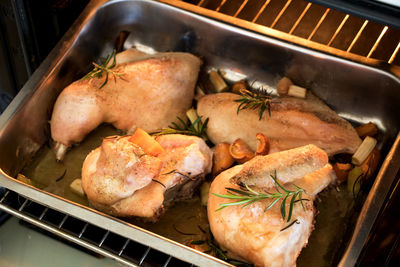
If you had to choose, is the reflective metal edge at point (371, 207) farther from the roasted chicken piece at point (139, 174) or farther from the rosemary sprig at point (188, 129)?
the rosemary sprig at point (188, 129)

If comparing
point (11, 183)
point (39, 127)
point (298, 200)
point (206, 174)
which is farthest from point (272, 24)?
point (11, 183)

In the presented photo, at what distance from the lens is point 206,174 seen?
83.2 inches

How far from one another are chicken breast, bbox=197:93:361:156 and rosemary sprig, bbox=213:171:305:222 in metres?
Result: 0.30

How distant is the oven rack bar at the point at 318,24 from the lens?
239 centimetres

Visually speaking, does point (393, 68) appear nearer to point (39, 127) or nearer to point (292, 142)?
point (292, 142)

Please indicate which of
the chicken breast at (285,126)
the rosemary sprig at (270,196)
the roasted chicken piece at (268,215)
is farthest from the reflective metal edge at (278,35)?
the rosemary sprig at (270,196)

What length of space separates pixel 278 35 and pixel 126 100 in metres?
0.71

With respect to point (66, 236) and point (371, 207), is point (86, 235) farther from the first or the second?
point (371, 207)

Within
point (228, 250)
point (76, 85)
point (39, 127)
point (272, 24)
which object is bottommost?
point (228, 250)

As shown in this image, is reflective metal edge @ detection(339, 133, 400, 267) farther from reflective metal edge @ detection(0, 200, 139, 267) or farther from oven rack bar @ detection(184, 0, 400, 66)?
reflective metal edge @ detection(0, 200, 139, 267)

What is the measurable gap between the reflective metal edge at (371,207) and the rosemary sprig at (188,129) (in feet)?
2.42

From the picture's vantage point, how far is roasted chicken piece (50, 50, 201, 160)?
2.20 m

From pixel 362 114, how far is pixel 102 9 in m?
1.26

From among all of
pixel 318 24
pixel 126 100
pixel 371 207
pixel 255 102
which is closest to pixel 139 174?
pixel 126 100
